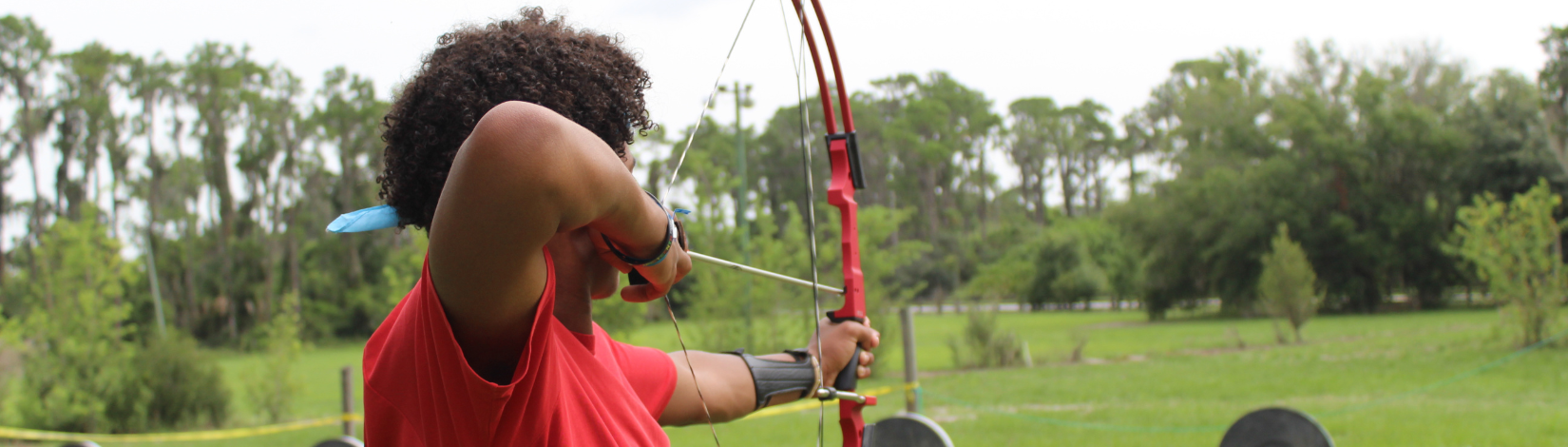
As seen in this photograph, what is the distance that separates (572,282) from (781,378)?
0.88 metres

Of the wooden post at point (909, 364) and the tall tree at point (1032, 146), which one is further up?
the tall tree at point (1032, 146)

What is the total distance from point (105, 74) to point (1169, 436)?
40487 millimetres

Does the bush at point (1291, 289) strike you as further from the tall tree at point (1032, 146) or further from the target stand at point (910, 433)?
the tall tree at point (1032, 146)

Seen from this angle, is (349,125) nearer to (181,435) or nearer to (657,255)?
(181,435)

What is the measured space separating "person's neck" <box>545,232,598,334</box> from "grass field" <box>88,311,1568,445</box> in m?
6.82

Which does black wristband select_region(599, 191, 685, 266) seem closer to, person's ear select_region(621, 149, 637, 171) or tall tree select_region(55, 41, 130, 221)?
person's ear select_region(621, 149, 637, 171)

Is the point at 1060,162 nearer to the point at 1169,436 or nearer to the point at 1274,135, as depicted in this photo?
the point at 1274,135

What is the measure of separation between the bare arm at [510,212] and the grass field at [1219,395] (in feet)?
23.5

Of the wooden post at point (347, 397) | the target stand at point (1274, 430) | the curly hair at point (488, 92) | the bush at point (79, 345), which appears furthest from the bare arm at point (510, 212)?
the bush at point (79, 345)

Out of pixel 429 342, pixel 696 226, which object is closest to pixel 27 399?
pixel 696 226

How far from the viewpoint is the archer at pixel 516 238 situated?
3.03 ft

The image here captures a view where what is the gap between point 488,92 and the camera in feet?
4.02

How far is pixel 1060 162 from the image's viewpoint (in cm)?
5953

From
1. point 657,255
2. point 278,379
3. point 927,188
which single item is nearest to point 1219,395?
point 657,255
